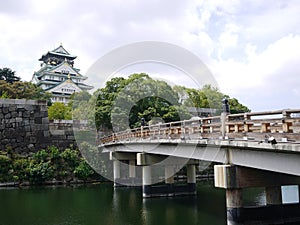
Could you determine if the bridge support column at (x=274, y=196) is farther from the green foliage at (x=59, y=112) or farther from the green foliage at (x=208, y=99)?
the green foliage at (x=59, y=112)

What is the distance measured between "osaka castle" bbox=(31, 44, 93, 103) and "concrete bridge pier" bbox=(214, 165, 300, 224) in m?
62.6

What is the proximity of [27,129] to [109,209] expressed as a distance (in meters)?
23.3

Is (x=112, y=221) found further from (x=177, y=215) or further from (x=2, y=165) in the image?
(x=2, y=165)

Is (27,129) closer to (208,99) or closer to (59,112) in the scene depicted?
(59,112)

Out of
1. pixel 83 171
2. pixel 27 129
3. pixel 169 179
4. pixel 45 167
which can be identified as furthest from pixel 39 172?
pixel 169 179

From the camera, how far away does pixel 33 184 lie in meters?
35.4

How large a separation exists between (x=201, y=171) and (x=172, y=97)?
34.8 feet

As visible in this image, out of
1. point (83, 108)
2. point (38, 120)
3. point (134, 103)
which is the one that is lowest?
point (38, 120)

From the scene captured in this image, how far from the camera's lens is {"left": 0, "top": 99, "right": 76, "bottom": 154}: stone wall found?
3931 cm

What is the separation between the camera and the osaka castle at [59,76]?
243 ft

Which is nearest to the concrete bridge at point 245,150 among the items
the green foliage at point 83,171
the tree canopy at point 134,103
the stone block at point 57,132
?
the green foliage at point 83,171

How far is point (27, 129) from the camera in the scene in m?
40.6

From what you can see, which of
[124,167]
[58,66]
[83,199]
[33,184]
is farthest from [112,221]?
[58,66]

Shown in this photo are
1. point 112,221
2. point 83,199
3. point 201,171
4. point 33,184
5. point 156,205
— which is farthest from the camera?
point 201,171
